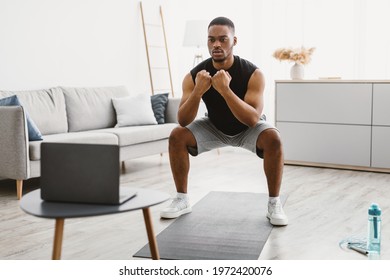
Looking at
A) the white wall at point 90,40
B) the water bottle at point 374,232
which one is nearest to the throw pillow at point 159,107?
the white wall at point 90,40

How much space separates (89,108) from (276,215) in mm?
2406

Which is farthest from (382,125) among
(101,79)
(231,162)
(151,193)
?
(151,193)

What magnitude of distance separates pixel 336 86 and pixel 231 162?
1241mm

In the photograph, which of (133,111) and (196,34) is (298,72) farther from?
(133,111)

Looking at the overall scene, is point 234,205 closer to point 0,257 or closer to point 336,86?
point 0,257

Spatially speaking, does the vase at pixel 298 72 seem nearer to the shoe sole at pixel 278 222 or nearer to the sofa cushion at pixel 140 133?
the sofa cushion at pixel 140 133

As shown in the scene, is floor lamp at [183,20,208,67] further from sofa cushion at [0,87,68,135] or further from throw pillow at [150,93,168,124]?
sofa cushion at [0,87,68,135]

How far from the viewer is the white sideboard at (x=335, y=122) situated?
4449 millimetres

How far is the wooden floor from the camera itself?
2.41m

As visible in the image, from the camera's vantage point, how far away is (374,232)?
7.97ft

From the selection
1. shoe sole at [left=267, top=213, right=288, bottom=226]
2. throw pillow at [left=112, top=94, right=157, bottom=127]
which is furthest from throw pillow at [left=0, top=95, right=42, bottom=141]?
shoe sole at [left=267, top=213, right=288, bottom=226]

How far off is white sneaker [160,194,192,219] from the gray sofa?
1.11m

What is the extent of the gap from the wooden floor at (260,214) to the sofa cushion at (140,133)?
11.6 inches

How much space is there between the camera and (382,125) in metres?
4.43
